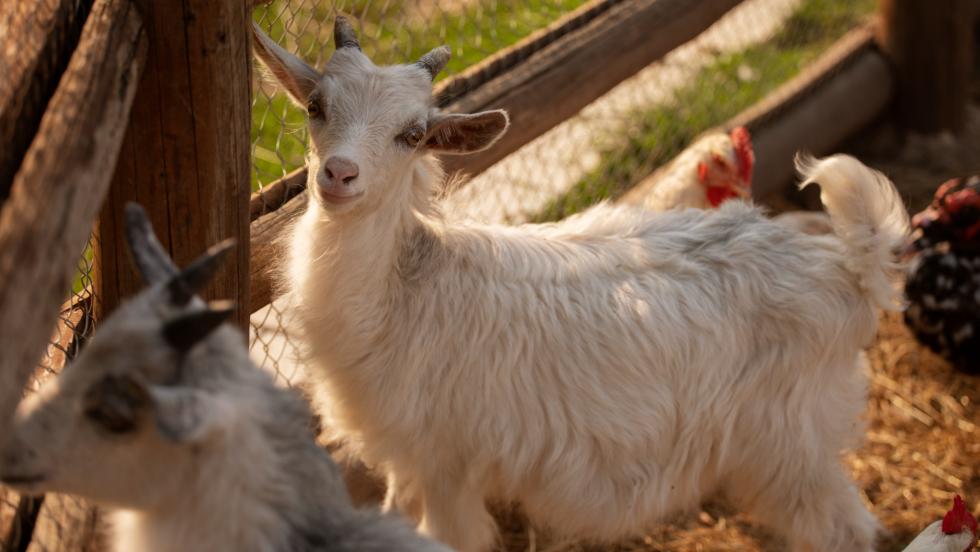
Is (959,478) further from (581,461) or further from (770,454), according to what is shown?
(581,461)

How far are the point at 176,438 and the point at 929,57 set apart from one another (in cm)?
650

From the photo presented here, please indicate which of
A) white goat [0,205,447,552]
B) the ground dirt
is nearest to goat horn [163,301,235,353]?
white goat [0,205,447,552]

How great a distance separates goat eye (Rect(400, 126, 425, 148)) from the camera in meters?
3.20

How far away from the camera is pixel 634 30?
4812mm

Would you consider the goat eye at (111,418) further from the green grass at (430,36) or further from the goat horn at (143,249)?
the green grass at (430,36)

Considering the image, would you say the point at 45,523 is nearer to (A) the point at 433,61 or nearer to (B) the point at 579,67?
(A) the point at 433,61

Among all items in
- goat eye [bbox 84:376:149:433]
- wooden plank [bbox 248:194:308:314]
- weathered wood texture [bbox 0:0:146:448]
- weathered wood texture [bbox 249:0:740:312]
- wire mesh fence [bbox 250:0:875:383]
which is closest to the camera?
weathered wood texture [bbox 0:0:146:448]

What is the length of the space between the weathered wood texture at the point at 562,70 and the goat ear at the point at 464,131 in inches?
23.3

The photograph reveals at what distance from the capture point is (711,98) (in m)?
6.86

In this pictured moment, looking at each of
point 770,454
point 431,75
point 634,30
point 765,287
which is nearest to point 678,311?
point 765,287

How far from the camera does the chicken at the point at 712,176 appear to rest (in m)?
4.63

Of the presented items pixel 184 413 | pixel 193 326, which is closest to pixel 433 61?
pixel 193 326

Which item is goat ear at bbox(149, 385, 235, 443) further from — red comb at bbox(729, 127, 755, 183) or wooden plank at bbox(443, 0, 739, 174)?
red comb at bbox(729, 127, 755, 183)

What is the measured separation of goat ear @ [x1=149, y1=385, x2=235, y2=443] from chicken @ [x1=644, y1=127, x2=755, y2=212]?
2.93 meters
